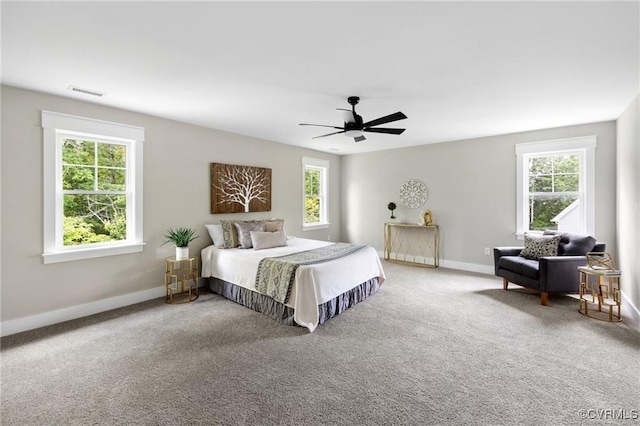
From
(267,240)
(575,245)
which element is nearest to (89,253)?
(267,240)

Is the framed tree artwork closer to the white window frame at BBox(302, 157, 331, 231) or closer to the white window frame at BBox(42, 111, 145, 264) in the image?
the white window frame at BBox(42, 111, 145, 264)

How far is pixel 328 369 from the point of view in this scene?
2.29 metres

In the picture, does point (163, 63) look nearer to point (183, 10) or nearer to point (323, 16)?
point (183, 10)

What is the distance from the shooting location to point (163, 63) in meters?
2.40

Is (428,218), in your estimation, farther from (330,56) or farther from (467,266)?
(330,56)

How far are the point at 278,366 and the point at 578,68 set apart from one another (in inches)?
141

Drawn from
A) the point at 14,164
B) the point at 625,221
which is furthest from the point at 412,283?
the point at 14,164

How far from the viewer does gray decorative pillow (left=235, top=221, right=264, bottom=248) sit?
13.9ft

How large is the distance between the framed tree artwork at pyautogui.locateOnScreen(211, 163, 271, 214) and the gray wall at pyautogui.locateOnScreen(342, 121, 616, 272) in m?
2.53

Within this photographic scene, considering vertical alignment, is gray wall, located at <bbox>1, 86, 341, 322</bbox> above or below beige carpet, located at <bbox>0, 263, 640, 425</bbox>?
above

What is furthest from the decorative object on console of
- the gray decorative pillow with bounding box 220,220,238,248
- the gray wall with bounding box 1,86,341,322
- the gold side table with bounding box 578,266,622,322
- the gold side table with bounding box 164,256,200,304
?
the gold side table with bounding box 164,256,200,304

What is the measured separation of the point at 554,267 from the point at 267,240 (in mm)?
3670

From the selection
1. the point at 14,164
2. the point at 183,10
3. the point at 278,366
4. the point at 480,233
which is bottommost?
the point at 278,366

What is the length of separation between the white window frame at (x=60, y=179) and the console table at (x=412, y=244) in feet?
14.8
